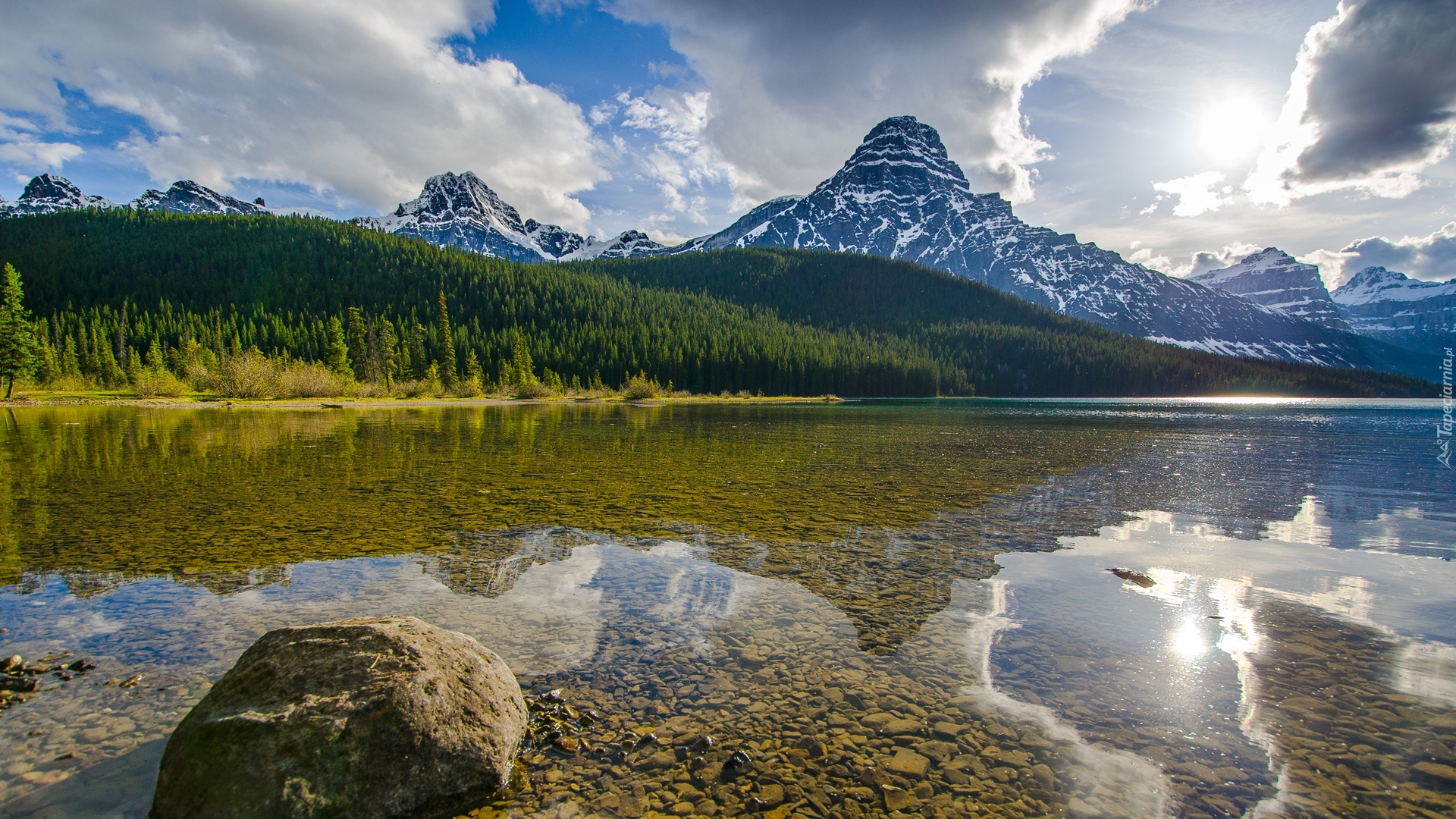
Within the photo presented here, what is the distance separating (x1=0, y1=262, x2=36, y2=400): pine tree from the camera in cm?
6706

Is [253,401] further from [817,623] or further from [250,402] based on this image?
[817,623]

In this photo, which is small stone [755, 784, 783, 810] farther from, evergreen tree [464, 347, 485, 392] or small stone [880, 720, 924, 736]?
evergreen tree [464, 347, 485, 392]

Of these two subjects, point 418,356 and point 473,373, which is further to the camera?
point 418,356

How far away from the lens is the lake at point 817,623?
203 inches

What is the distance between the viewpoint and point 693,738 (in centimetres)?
565

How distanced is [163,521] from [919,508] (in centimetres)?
1740

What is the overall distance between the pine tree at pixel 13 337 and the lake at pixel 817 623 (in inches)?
2837

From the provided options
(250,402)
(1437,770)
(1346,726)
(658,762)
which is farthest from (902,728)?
(250,402)

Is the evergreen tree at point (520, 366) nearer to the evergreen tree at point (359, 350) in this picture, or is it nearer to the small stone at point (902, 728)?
the evergreen tree at point (359, 350)

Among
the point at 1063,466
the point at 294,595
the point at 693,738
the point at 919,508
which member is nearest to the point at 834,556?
the point at 919,508

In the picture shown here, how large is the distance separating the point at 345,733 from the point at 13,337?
99.0 meters

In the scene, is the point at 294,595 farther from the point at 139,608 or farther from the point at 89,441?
the point at 89,441

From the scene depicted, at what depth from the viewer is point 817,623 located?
853 centimetres

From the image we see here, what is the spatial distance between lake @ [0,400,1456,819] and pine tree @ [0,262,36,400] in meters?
72.1
